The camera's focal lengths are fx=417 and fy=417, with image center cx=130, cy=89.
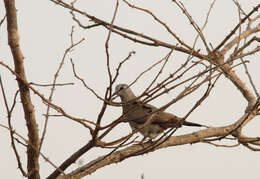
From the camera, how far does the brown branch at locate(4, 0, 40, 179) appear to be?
2.79 metres

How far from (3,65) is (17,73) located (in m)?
0.26

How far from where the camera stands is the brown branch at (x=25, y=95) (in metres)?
2.79

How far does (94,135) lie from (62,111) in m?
0.26

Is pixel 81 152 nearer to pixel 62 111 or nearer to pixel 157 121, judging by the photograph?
pixel 62 111

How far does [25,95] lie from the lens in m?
2.87

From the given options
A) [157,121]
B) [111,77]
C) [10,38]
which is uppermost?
[157,121]

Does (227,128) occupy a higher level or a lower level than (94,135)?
higher

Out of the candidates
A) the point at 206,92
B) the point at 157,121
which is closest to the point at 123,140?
the point at 206,92

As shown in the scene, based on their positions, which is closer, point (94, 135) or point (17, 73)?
point (94, 135)

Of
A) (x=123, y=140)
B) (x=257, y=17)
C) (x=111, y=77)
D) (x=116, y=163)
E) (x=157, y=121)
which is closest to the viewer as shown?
(x=111, y=77)

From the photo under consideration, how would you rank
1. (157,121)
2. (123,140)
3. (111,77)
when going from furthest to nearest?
(157,121), (123,140), (111,77)

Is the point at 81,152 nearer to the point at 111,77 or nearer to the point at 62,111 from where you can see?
the point at 62,111

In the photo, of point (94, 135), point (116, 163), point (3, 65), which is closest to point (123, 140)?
point (94, 135)

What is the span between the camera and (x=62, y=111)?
250 cm
